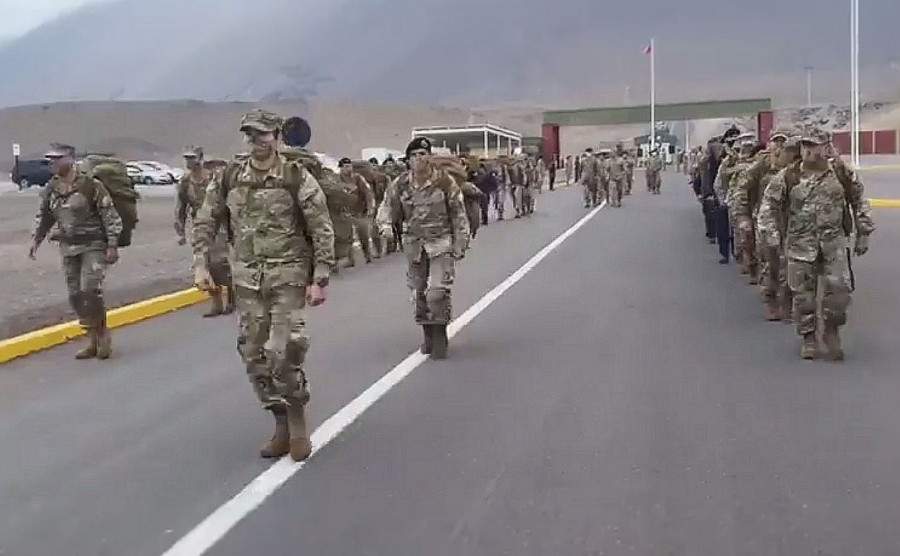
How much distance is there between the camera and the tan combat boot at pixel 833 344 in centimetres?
960

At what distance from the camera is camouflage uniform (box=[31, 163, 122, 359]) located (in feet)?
33.5

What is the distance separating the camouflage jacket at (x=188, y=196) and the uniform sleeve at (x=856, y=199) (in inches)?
277

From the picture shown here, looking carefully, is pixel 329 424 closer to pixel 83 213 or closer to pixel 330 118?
pixel 83 213

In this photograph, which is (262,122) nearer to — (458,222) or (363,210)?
(458,222)

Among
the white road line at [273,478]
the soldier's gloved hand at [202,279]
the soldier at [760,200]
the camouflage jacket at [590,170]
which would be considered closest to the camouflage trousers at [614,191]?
the camouflage jacket at [590,170]

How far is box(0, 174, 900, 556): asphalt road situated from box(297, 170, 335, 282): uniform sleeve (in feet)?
3.56

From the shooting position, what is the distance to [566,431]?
24.2 feet

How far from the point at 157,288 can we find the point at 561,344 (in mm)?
7012

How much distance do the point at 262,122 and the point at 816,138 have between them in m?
4.85

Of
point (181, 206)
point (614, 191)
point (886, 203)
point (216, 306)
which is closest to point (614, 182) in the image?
point (614, 191)

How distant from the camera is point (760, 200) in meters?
12.1

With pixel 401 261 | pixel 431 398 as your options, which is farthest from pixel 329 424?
pixel 401 261

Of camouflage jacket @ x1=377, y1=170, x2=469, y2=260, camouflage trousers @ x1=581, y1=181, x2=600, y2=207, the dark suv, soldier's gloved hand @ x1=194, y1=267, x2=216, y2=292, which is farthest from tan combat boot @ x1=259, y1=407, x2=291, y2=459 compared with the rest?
the dark suv

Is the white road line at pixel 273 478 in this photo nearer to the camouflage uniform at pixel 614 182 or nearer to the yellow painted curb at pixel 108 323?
the yellow painted curb at pixel 108 323
